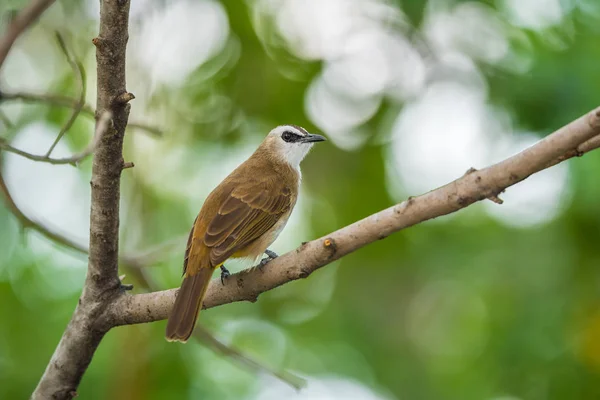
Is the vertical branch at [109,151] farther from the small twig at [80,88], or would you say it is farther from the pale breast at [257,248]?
the pale breast at [257,248]

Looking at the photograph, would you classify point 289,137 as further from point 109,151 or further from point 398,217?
point 398,217

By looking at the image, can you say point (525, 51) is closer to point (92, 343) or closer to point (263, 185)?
point (263, 185)

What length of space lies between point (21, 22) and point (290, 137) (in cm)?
398

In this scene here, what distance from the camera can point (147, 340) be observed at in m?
5.83

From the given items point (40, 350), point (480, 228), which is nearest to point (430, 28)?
point (480, 228)

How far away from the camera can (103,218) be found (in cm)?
312

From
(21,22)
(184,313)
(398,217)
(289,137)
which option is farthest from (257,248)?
(21,22)

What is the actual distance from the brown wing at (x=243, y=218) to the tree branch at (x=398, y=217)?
72 cm

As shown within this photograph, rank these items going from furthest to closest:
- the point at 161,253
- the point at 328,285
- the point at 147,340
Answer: the point at 328,285, the point at 147,340, the point at 161,253

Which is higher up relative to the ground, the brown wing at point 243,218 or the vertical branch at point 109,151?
the vertical branch at point 109,151

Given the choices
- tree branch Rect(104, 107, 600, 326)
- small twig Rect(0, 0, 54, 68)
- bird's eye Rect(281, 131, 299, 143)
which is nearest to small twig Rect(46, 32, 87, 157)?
tree branch Rect(104, 107, 600, 326)

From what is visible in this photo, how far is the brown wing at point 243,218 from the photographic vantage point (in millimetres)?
4164

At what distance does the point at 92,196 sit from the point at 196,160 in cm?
434

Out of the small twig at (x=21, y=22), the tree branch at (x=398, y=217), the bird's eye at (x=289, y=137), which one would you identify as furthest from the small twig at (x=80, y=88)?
the bird's eye at (x=289, y=137)
